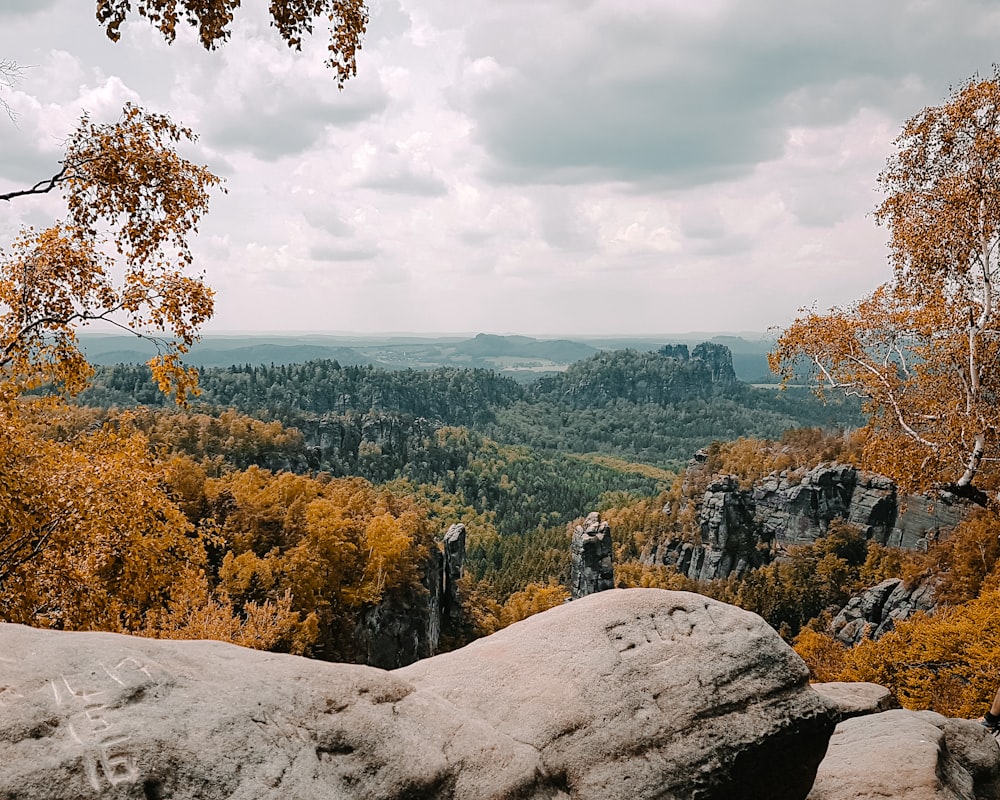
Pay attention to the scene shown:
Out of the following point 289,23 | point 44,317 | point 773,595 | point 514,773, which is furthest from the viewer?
point 773,595

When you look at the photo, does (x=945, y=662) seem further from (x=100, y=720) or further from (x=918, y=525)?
(x=918, y=525)

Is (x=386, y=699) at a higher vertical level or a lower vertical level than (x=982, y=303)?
lower

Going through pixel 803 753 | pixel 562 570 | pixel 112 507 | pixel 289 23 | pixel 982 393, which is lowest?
pixel 562 570

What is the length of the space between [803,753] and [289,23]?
12.0 meters

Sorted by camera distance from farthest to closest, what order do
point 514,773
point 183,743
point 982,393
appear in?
point 982,393, point 514,773, point 183,743

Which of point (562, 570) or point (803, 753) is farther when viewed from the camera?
point (562, 570)

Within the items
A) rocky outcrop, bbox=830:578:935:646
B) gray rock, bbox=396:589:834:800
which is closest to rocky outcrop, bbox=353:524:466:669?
gray rock, bbox=396:589:834:800

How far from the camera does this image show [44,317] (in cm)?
896

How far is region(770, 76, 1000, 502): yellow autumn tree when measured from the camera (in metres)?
14.0

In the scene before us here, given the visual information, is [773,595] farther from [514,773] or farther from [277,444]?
[514,773]

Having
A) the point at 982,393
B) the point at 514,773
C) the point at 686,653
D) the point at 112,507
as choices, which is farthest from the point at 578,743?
the point at 982,393

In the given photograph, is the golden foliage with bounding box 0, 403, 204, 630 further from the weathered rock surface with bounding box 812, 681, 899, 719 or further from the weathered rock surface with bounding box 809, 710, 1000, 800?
the weathered rock surface with bounding box 812, 681, 899, 719

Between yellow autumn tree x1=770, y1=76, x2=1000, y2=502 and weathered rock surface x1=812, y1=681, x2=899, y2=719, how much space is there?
17.0ft

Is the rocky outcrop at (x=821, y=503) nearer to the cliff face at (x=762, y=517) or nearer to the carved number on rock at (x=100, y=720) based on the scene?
the cliff face at (x=762, y=517)
